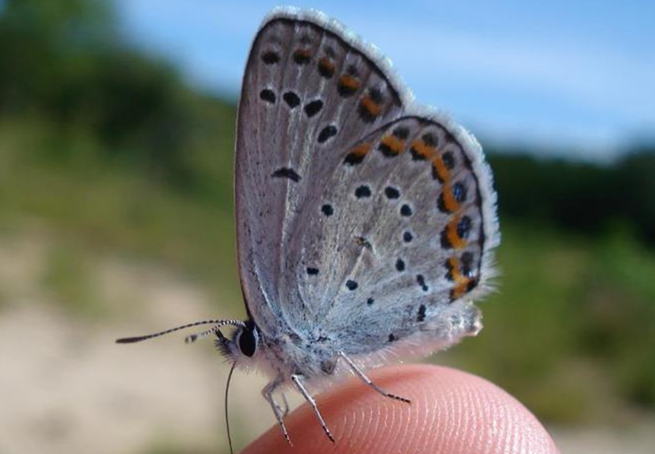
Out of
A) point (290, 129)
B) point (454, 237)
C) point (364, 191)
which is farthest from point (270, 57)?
point (454, 237)

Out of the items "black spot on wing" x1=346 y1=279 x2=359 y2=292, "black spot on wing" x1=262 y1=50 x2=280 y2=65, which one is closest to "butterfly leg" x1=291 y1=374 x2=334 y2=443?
"black spot on wing" x1=346 y1=279 x2=359 y2=292

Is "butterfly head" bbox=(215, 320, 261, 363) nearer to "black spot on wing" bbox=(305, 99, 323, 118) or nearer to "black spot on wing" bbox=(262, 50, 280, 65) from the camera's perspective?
"black spot on wing" bbox=(305, 99, 323, 118)

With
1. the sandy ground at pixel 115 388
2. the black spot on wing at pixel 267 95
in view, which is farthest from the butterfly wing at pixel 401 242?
the sandy ground at pixel 115 388

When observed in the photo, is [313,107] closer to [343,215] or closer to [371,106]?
[371,106]

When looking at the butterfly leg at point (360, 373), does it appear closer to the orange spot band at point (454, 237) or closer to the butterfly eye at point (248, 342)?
the butterfly eye at point (248, 342)

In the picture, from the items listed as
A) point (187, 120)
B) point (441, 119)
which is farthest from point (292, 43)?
point (187, 120)
